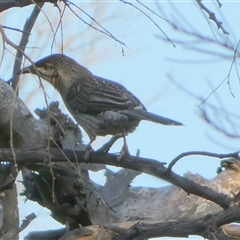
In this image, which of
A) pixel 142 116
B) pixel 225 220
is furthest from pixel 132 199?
pixel 225 220

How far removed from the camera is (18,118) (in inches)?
142

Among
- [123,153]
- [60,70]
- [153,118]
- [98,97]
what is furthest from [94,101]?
[123,153]

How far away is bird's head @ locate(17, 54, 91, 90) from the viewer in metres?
4.42

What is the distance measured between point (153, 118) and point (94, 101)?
25.6 inches

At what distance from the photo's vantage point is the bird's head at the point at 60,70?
4422 millimetres

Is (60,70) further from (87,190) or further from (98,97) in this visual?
(87,190)

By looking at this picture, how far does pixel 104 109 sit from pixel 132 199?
0.55 m

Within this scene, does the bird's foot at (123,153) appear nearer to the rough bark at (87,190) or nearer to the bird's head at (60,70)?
the rough bark at (87,190)

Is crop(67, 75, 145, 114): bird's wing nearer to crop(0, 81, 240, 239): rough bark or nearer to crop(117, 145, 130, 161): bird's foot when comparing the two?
crop(0, 81, 240, 239): rough bark

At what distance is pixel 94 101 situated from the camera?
4219 millimetres

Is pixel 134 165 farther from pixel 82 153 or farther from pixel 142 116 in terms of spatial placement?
pixel 142 116

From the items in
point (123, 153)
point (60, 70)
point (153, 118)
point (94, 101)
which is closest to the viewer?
point (123, 153)

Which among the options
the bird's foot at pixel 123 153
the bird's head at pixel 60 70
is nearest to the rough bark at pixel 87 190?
the bird's foot at pixel 123 153

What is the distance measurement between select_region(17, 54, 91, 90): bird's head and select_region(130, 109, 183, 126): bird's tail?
2.72 ft
